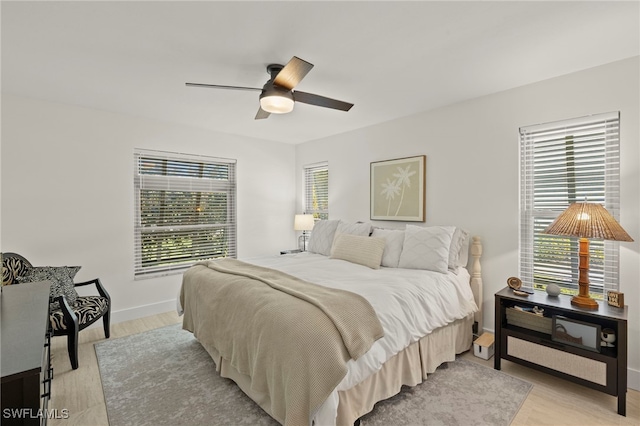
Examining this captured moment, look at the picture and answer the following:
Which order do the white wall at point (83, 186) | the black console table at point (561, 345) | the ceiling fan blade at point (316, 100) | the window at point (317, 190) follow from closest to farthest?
the black console table at point (561, 345) < the ceiling fan blade at point (316, 100) < the white wall at point (83, 186) < the window at point (317, 190)

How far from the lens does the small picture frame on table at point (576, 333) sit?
220cm

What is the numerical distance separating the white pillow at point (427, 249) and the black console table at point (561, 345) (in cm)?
55

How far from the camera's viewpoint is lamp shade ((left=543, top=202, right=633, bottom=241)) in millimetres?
2090

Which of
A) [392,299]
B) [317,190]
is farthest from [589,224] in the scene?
[317,190]

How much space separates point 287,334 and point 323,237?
2.35 meters

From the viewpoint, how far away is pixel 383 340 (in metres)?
1.95

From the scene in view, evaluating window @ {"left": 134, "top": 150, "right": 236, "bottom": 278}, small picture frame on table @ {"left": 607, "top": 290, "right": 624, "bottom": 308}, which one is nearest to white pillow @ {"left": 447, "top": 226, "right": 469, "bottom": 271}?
small picture frame on table @ {"left": 607, "top": 290, "right": 624, "bottom": 308}

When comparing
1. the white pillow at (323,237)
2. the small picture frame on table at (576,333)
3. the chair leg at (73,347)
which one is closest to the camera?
the small picture frame on table at (576,333)

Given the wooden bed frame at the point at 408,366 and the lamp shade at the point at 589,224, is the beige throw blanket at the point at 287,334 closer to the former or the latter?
the wooden bed frame at the point at 408,366

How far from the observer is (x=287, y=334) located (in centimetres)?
173

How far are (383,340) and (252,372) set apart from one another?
84 cm

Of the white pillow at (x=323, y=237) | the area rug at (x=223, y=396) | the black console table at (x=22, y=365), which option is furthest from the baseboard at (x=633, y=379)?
the black console table at (x=22, y=365)

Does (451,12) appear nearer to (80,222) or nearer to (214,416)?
(214,416)

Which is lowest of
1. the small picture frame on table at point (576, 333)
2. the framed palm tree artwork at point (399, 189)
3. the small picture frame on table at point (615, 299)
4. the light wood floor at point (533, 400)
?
the light wood floor at point (533, 400)
